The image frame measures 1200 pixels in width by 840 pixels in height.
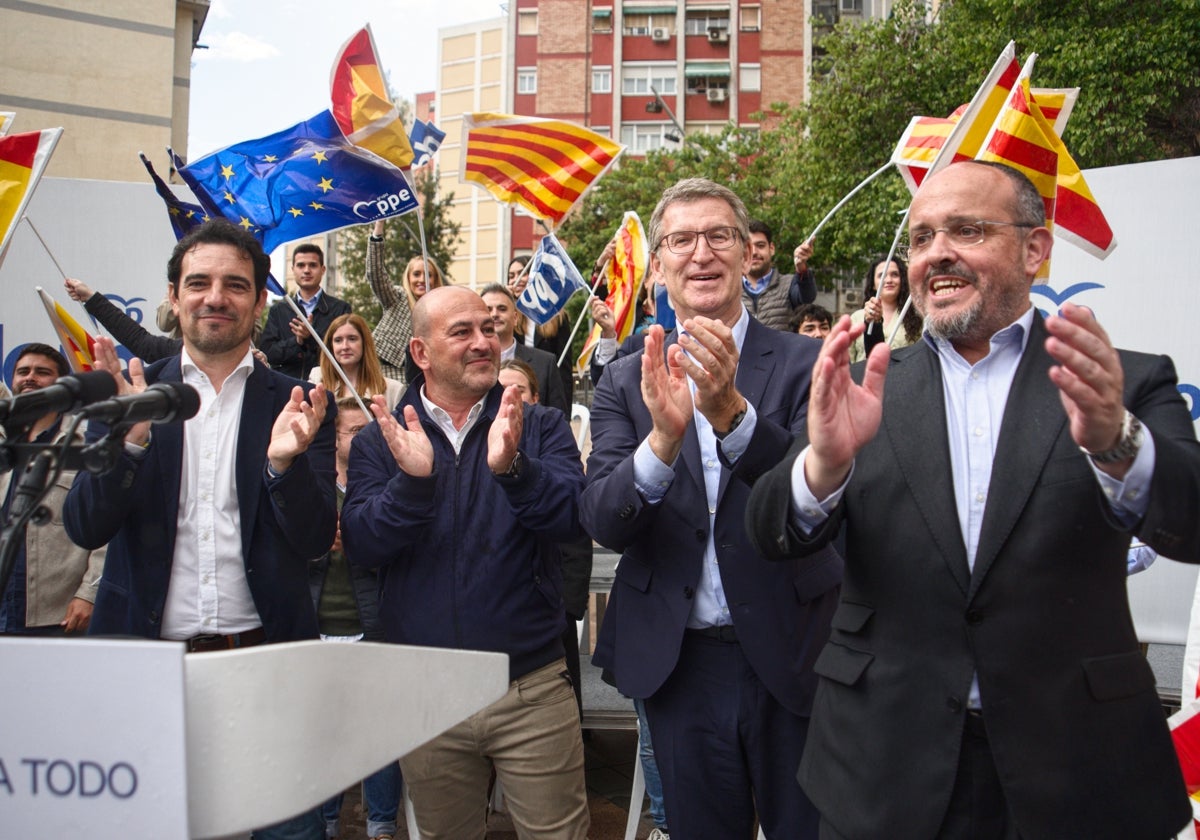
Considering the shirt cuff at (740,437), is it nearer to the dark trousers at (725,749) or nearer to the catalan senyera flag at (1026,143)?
the dark trousers at (725,749)

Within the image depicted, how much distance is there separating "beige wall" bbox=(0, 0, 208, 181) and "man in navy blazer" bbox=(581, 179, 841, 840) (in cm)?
Answer: 1764

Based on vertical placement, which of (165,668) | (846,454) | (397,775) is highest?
(846,454)

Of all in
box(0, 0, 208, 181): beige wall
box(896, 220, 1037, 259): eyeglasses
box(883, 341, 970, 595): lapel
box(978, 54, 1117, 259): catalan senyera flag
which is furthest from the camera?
box(0, 0, 208, 181): beige wall

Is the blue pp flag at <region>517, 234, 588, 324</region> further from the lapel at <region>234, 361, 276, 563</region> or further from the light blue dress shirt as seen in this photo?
the light blue dress shirt

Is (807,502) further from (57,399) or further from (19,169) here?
(19,169)

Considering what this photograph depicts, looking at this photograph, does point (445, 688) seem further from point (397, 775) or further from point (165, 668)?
point (397, 775)

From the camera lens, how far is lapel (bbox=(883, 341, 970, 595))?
2.13 metres

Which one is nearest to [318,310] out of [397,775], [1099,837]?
[397,775]

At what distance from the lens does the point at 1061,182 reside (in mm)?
4801

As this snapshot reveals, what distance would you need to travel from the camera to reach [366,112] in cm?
563

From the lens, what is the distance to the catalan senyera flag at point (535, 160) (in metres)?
7.12

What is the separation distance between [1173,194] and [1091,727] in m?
3.89

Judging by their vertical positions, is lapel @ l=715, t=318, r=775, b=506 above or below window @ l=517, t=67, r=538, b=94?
below

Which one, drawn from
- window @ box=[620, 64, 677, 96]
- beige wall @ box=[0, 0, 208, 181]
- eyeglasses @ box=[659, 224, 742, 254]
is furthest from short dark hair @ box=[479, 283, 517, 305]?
window @ box=[620, 64, 677, 96]
